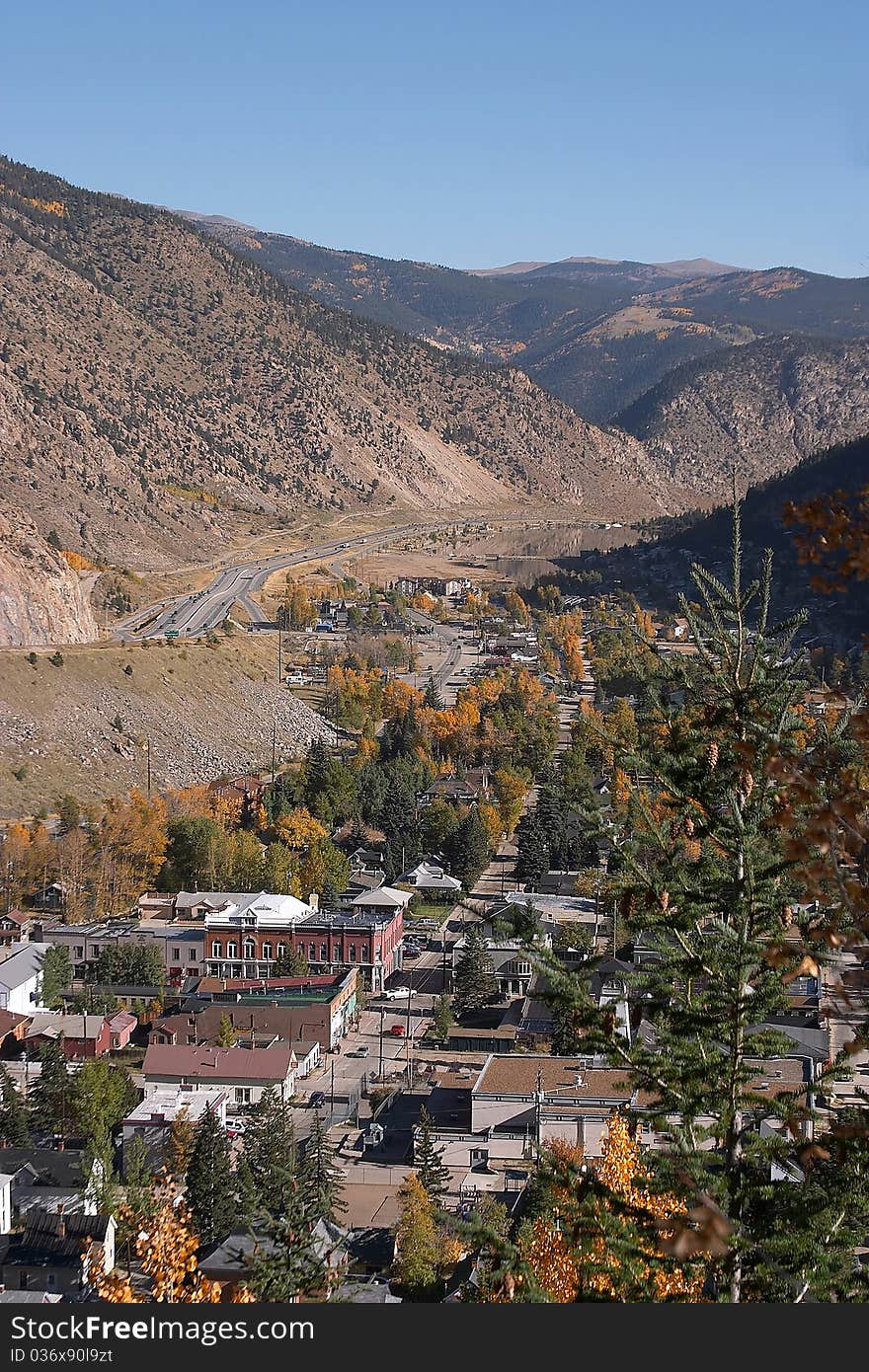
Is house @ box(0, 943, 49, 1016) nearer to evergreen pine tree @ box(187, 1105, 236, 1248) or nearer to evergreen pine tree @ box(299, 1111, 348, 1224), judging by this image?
evergreen pine tree @ box(299, 1111, 348, 1224)

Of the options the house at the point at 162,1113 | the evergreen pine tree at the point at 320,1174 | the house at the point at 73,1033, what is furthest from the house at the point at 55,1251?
the house at the point at 73,1033

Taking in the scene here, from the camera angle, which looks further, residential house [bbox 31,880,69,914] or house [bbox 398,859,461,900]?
house [bbox 398,859,461,900]

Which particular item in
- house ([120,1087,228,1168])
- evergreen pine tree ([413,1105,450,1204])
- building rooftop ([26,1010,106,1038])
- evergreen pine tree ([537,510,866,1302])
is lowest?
building rooftop ([26,1010,106,1038])

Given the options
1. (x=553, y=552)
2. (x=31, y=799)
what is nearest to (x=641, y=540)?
(x=553, y=552)

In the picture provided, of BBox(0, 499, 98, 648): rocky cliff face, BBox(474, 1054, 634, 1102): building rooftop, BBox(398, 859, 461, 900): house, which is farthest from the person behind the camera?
BBox(0, 499, 98, 648): rocky cliff face

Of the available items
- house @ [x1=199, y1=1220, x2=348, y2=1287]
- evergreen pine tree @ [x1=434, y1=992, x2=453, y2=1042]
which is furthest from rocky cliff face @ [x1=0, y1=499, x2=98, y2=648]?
house @ [x1=199, y1=1220, x2=348, y2=1287]

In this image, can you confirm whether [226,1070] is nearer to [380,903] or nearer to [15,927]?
[380,903]
